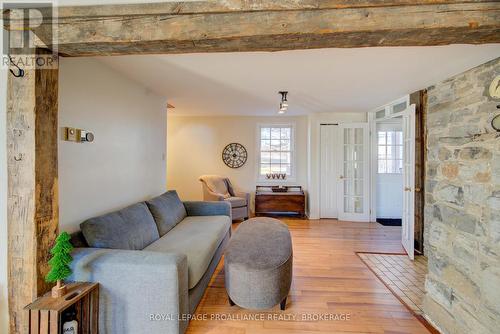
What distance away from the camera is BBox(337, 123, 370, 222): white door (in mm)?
5051

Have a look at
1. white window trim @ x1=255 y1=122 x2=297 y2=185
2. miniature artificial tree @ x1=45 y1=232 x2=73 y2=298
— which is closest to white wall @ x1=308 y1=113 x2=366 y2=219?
white window trim @ x1=255 y1=122 x2=297 y2=185

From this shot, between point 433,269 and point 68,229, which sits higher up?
point 68,229

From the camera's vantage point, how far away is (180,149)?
5.93m

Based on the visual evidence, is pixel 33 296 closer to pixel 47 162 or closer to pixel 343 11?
pixel 47 162

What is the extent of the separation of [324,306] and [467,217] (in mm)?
1375

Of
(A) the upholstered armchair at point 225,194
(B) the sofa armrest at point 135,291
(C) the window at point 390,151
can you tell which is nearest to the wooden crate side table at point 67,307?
(B) the sofa armrest at point 135,291

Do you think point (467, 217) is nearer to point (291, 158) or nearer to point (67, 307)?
point (67, 307)

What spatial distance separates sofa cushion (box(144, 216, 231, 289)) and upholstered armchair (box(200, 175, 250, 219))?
1487mm

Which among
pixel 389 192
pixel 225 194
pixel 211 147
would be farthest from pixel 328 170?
pixel 211 147

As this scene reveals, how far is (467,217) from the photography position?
1812 mm

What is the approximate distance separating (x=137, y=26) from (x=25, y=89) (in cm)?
85

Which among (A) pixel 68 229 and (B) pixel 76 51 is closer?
(B) pixel 76 51

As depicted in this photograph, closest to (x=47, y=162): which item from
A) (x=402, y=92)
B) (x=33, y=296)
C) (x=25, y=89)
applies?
(x=25, y=89)

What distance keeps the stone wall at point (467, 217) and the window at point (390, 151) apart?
9.92 ft
